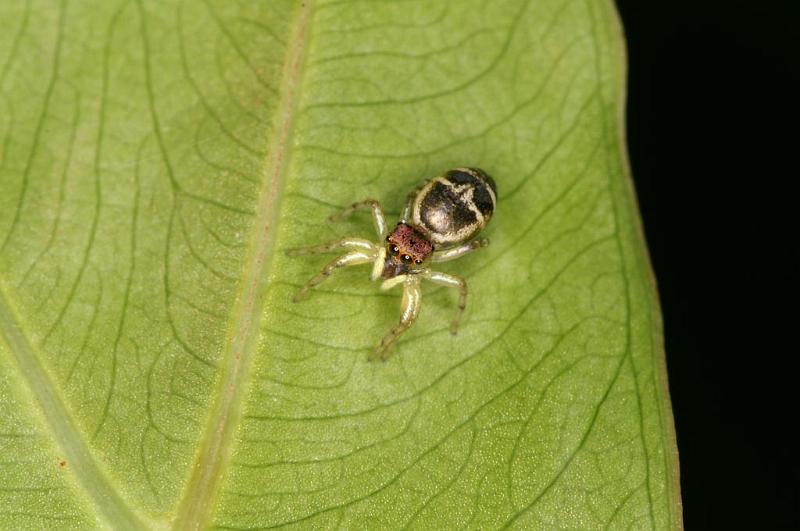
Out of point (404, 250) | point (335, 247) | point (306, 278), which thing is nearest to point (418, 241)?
point (404, 250)

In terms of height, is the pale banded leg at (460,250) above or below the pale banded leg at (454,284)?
above

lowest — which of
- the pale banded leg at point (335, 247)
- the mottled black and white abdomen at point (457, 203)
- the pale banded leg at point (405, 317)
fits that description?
the pale banded leg at point (405, 317)

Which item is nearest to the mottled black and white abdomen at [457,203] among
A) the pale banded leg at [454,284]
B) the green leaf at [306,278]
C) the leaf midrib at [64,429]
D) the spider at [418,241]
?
the spider at [418,241]

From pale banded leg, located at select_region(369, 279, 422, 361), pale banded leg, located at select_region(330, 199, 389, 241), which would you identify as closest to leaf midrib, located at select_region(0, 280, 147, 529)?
pale banded leg, located at select_region(369, 279, 422, 361)

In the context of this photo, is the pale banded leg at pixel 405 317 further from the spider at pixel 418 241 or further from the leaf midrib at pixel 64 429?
the leaf midrib at pixel 64 429

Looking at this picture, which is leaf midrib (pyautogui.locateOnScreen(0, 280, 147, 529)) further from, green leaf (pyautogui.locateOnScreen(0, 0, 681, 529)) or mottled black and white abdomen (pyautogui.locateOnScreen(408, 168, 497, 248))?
mottled black and white abdomen (pyautogui.locateOnScreen(408, 168, 497, 248))

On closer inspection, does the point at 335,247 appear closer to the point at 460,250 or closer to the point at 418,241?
the point at 418,241

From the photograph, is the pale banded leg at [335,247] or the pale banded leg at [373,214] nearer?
the pale banded leg at [335,247]

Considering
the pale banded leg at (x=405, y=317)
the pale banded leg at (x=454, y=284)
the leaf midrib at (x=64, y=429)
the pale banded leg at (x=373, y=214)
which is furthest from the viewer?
the pale banded leg at (x=373, y=214)
